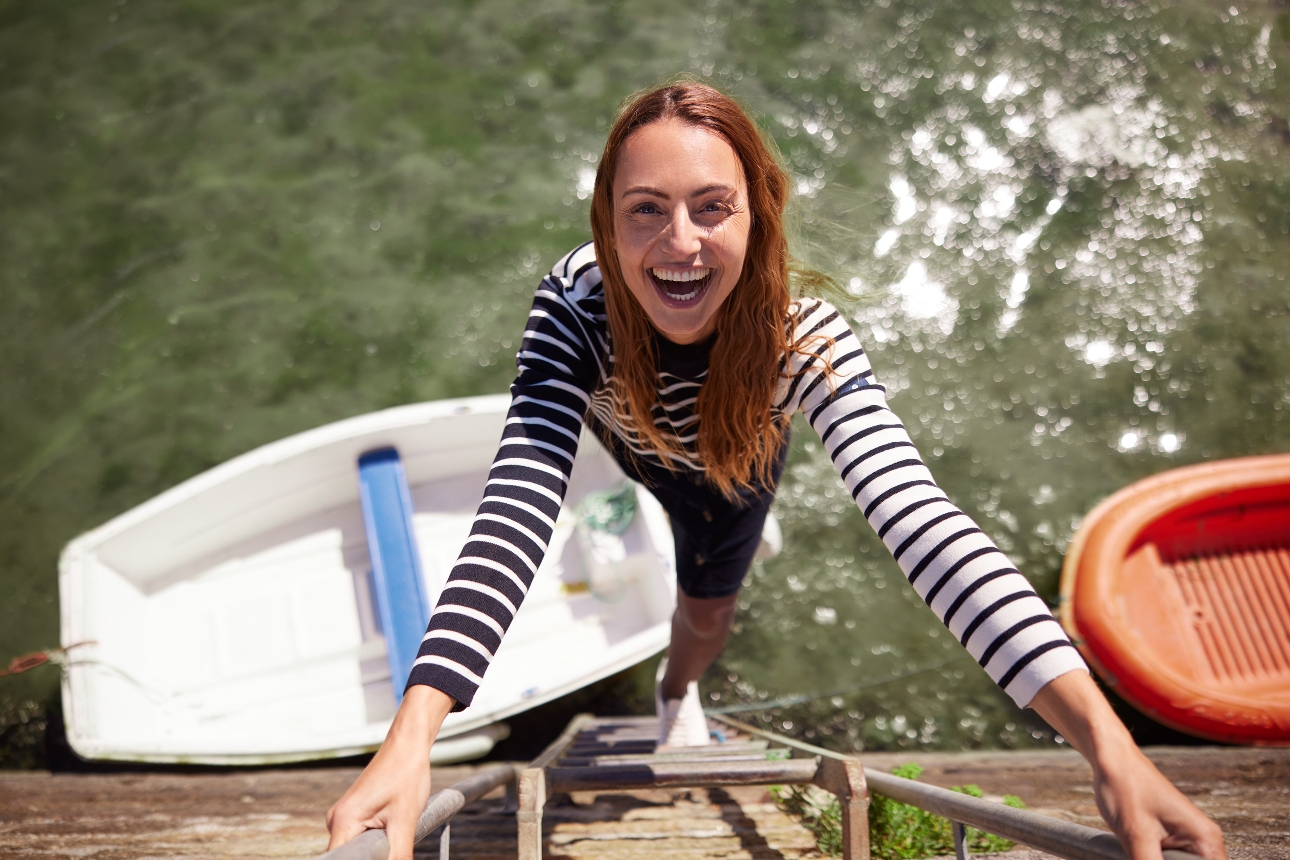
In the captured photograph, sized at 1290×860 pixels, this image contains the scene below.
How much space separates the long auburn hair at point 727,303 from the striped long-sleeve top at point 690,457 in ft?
0.15

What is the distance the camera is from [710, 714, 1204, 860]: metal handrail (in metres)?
1.08

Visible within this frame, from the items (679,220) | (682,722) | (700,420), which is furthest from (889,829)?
(679,220)

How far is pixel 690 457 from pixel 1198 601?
3.20 m

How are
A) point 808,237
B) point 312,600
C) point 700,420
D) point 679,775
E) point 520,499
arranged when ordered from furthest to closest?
point 808,237 → point 312,600 → point 679,775 → point 700,420 → point 520,499

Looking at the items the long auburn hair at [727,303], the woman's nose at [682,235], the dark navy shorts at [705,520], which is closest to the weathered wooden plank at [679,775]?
the dark navy shorts at [705,520]

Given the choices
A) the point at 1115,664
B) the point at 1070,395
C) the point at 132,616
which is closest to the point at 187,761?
the point at 132,616

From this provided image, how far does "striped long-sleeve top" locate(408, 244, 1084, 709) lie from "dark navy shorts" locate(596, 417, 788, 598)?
0.18 m

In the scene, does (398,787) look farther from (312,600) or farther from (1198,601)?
(1198,601)

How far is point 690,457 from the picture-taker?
185cm

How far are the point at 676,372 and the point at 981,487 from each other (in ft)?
11.4

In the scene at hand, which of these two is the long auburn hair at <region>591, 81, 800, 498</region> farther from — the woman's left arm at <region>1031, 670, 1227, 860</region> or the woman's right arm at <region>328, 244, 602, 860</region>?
the woman's left arm at <region>1031, 670, 1227, 860</region>

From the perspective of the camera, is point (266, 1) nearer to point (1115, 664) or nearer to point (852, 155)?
point (852, 155)

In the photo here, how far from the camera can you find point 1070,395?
479 centimetres

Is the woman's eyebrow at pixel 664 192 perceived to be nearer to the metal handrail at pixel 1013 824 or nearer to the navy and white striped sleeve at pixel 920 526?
the navy and white striped sleeve at pixel 920 526
